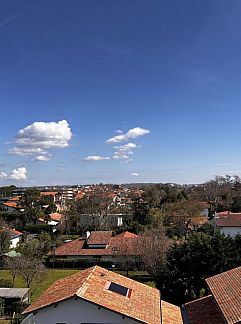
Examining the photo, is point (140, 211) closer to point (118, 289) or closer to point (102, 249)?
point (102, 249)

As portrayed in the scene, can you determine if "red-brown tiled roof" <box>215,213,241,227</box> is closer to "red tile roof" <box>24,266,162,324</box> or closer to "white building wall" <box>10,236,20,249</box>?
"white building wall" <box>10,236,20,249</box>

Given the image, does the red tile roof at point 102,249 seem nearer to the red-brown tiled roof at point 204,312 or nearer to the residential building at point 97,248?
the residential building at point 97,248

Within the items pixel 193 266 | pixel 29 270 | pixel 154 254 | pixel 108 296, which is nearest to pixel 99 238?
pixel 154 254

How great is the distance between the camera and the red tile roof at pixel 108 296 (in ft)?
47.6

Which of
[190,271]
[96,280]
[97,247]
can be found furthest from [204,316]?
[97,247]

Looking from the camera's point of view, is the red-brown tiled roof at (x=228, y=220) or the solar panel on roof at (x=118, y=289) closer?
the solar panel on roof at (x=118, y=289)

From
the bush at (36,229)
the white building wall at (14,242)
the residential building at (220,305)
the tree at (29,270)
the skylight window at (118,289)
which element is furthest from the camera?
the bush at (36,229)

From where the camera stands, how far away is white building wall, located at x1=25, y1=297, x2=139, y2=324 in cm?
1464

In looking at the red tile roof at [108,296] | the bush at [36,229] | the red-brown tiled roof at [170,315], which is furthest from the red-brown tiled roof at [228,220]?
the red tile roof at [108,296]

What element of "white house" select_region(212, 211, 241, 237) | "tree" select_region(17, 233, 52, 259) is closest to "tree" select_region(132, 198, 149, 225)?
"white house" select_region(212, 211, 241, 237)

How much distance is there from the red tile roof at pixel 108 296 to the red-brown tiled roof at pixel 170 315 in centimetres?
47

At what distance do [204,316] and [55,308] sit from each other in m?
6.55

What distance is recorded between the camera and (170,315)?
16.8 meters

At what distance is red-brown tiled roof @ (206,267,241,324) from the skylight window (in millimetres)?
3726
